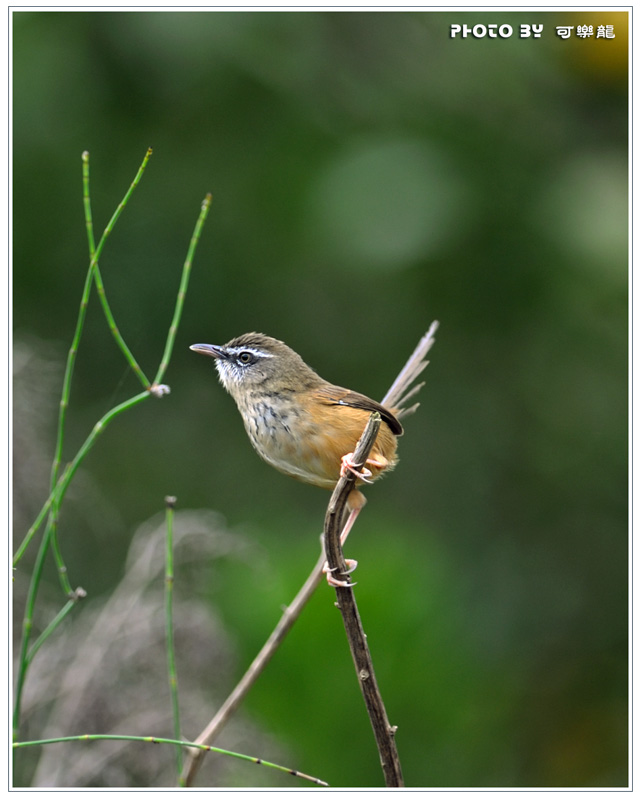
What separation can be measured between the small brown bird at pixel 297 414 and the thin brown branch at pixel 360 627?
0.09 meters

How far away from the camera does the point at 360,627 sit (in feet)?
7.07

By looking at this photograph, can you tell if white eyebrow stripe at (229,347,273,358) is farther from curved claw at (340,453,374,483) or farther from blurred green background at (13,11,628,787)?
blurred green background at (13,11,628,787)

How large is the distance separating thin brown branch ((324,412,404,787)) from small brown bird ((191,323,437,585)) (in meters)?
0.09

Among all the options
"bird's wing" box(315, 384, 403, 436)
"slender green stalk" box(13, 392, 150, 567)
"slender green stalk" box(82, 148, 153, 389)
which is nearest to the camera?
"slender green stalk" box(82, 148, 153, 389)

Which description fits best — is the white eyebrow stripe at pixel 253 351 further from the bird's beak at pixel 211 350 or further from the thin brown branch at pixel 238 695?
the thin brown branch at pixel 238 695

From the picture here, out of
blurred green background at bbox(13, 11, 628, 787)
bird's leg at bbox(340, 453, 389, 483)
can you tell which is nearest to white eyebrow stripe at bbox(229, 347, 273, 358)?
bird's leg at bbox(340, 453, 389, 483)

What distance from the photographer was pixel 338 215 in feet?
13.7

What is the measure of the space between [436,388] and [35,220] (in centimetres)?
247

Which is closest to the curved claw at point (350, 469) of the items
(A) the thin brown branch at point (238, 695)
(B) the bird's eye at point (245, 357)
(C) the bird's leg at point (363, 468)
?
(C) the bird's leg at point (363, 468)

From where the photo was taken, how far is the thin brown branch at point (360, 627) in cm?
204

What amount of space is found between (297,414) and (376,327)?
2.58 meters

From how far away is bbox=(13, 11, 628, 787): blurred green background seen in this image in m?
3.63

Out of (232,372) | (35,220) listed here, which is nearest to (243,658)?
(232,372)

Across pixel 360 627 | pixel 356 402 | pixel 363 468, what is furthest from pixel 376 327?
pixel 360 627
